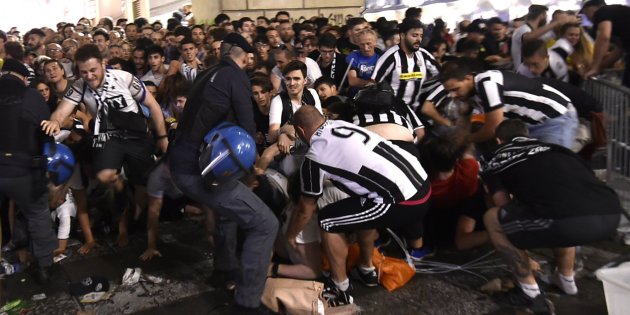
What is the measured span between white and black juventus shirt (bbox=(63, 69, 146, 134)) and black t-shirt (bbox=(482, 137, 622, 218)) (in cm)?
305

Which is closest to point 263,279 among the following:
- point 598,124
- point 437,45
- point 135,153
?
point 135,153

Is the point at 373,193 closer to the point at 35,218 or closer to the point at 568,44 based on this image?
the point at 35,218

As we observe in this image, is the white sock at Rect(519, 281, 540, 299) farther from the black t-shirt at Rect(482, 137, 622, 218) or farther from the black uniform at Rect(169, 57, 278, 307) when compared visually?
the black uniform at Rect(169, 57, 278, 307)

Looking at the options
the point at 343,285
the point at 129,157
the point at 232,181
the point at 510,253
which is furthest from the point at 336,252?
the point at 129,157

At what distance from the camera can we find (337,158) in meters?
3.60

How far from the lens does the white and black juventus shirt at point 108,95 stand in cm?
459

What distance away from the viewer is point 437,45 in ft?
27.2

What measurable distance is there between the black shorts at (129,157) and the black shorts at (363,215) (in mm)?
1910

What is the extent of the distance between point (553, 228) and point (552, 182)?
0.90ft

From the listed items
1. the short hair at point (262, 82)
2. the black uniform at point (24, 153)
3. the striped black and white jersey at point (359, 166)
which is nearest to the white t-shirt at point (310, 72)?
the short hair at point (262, 82)

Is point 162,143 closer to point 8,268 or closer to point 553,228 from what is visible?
point 8,268

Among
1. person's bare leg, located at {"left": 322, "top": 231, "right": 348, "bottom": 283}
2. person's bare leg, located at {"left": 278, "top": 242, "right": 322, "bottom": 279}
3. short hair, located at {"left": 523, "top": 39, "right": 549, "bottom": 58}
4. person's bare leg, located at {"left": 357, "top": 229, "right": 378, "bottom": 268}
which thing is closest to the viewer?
person's bare leg, located at {"left": 322, "top": 231, "right": 348, "bottom": 283}

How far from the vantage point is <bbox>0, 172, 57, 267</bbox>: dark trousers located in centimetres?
409

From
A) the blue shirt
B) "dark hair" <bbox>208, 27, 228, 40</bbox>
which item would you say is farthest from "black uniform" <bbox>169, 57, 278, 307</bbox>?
"dark hair" <bbox>208, 27, 228, 40</bbox>
